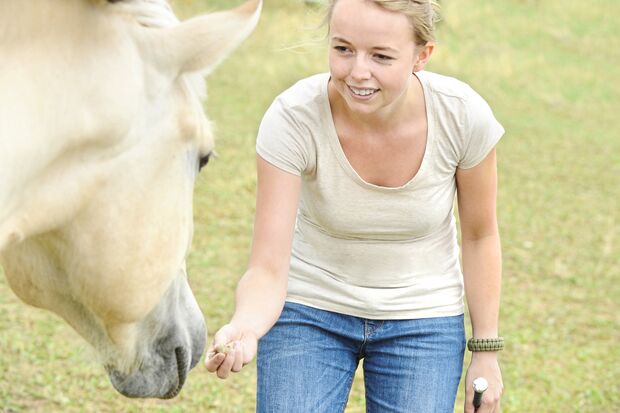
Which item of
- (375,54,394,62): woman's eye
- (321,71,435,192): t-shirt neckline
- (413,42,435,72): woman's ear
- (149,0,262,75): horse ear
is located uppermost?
(149,0,262,75): horse ear

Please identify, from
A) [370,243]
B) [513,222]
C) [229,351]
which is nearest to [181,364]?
[229,351]

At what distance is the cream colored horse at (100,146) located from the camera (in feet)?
7.26

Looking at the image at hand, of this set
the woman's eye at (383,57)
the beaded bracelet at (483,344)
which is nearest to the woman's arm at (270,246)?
the woman's eye at (383,57)

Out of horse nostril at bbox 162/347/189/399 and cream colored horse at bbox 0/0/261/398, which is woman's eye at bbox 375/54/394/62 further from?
horse nostril at bbox 162/347/189/399

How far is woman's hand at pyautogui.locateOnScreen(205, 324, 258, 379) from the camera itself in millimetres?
2697

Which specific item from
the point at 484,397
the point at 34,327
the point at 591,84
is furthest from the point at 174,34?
the point at 591,84

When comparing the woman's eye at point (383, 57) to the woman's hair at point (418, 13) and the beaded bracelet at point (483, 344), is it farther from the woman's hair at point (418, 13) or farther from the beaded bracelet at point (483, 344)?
the beaded bracelet at point (483, 344)

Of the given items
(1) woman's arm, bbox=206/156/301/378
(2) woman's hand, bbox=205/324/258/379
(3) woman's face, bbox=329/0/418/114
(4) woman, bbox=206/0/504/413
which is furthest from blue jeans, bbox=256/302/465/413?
(3) woman's face, bbox=329/0/418/114

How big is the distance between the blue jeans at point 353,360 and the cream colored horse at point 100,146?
50 centimetres

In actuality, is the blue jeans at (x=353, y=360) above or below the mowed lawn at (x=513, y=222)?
above

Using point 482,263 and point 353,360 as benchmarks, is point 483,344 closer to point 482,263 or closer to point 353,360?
point 482,263

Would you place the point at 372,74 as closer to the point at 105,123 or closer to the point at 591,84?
the point at 105,123

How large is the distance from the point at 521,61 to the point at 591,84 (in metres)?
0.97

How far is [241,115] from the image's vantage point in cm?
995
